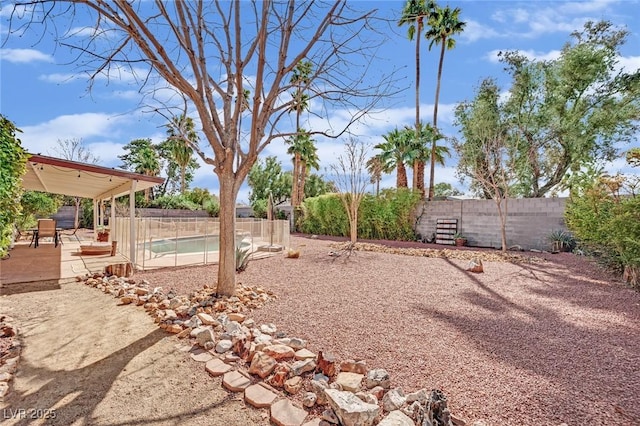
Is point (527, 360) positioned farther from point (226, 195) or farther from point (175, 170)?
point (175, 170)

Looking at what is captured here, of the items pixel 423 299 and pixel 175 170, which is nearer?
pixel 423 299

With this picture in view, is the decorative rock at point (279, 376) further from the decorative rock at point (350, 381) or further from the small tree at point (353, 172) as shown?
the small tree at point (353, 172)

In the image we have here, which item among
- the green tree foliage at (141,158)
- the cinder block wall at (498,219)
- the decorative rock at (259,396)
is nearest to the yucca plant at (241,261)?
the decorative rock at (259,396)

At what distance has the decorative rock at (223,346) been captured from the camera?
3101 mm

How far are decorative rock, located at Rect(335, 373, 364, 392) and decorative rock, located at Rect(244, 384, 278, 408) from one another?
1.67ft

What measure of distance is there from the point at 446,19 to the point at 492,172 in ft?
37.2

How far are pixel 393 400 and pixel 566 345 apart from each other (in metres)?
2.25

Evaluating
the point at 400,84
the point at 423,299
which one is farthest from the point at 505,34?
the point at 423,299

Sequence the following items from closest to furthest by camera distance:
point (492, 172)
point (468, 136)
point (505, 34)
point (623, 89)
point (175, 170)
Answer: point (505, 34) → point (492, 172) → point (623, 89) → point (468, 136) → point (175, 170)

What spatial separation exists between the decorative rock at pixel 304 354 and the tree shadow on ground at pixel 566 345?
166cm

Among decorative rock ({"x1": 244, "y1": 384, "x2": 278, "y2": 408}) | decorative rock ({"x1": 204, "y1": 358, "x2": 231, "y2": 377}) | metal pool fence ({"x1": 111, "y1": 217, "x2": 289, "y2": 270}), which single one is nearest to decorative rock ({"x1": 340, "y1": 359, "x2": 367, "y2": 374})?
decorative rock ({"x1": 244, "y1": 384, "x2": 278, "y2": 408})

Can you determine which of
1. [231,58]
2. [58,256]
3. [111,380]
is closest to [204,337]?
[111,380]

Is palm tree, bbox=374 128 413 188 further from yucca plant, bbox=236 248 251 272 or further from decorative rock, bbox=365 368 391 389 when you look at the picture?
decorative rock, bbox=365 368 391 389

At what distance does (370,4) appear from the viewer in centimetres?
466
